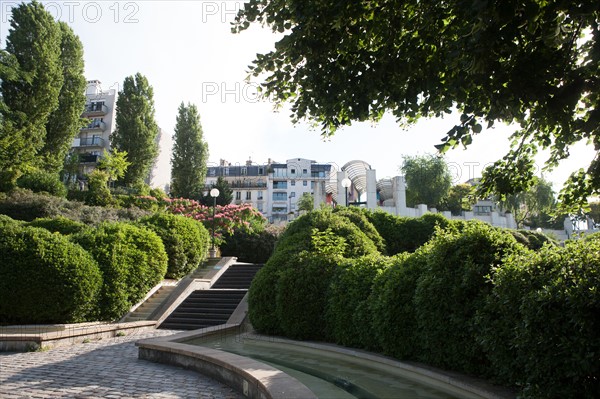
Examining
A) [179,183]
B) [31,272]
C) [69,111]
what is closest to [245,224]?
[31,272]

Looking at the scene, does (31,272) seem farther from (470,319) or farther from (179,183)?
(179,183)

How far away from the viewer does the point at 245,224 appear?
86.0 feet

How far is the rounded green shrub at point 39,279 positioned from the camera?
11352mm

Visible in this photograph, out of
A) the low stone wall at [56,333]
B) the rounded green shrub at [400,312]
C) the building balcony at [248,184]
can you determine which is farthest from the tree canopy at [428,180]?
the rounded green shrub at [400,312]

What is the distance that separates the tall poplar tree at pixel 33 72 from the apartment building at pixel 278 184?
58857mm

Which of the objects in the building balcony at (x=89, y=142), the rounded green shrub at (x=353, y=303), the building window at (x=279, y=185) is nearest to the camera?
the rounded green shrub at (x=353, y=303)

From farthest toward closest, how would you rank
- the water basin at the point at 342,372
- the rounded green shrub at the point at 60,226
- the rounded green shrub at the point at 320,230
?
1. the rounded green shrub at the point at 60,226
2. the rounded green shrub at the point at 320,230
3. the water basin at the point at 342,372

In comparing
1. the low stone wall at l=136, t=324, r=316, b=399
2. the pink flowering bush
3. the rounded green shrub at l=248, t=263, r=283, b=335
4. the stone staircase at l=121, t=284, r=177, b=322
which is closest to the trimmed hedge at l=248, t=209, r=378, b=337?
the rounded green shrub at l=248, t=263, r=283, b=335

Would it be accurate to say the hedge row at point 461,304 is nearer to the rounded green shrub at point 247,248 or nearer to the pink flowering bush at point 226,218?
the pink flowering bush at point 226,218

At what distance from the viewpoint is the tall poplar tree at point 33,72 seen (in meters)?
34.2

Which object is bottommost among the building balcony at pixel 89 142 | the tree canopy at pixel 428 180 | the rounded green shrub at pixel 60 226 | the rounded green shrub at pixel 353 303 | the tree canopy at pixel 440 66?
the rounded green shrub at pixel 353 303

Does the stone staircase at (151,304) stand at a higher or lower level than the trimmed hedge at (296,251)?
lower

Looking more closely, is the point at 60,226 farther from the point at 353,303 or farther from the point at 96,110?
the point at 96,110

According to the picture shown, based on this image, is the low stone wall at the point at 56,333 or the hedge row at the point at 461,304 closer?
the hedge row at the point at 461,304
